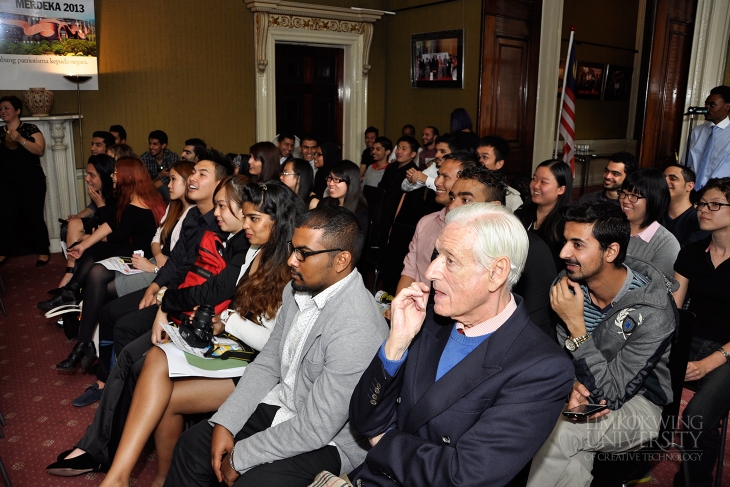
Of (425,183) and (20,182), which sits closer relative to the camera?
(425,183)

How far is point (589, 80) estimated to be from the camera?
10664mm

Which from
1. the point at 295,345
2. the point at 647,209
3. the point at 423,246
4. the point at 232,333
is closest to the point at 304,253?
→ the point at 295,345

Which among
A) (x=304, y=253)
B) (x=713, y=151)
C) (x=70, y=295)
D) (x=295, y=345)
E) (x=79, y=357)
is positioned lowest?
(x=79, y=357)

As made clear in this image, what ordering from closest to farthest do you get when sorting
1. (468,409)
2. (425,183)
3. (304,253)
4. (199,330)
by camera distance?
(468,409) → (304,253) → (199,330) → (425,183)

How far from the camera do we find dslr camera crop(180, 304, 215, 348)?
246 cm

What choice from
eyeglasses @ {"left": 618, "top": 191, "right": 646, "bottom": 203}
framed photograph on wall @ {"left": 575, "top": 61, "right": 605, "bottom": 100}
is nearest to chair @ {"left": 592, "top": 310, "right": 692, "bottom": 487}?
eyeglasses @ {"left": 618, "top": 191, "right": 646, "bottom": 203}

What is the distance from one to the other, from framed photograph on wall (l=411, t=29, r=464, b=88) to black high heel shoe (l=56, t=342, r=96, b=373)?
19.1ft

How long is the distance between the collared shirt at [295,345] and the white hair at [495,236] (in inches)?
22.3

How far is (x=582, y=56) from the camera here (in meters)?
10.5

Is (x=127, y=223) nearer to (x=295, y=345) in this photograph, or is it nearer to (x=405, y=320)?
(x=295, y=345)

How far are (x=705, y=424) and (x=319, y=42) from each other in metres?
7.08

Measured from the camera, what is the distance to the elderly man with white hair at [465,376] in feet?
4.82

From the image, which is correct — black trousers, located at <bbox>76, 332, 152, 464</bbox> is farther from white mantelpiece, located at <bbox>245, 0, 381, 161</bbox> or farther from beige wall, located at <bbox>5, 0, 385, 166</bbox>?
white mantelpiece, located at <bbox>245, 0, 381, 161</bbox>

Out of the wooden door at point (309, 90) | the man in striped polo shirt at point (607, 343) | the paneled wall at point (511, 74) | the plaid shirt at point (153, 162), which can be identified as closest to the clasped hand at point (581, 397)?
the man in striped polo shirt at point (607, 343)
